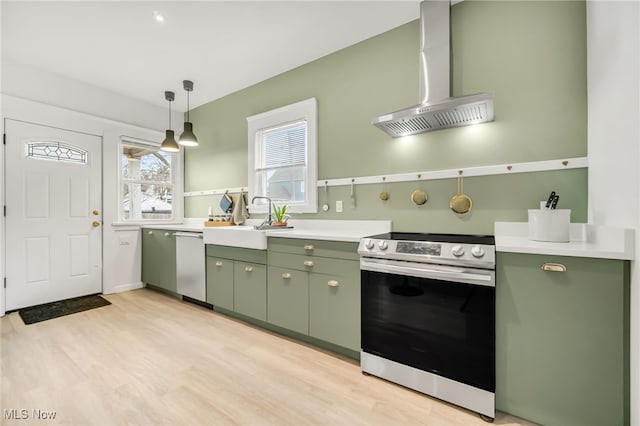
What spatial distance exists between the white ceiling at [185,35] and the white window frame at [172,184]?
80 cm

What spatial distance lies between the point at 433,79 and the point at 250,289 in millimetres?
2320

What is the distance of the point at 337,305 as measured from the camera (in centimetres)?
Result: 191

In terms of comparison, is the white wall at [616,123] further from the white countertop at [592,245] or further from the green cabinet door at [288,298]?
the green cabinet door at [288,298]

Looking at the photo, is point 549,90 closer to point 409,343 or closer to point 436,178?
point 436,178

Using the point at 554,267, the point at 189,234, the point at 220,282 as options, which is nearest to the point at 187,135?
the point at 189,234

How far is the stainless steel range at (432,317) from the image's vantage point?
138 cm

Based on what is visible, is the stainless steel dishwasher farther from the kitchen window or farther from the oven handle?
the oven handle

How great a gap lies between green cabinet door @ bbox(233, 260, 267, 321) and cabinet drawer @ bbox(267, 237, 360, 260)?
261mm

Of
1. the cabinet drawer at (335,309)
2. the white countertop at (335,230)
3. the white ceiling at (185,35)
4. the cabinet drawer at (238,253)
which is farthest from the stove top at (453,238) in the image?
the white ceiling at (185,35)

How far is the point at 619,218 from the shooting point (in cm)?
120

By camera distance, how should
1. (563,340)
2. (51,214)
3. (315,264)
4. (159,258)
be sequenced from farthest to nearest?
1. (159,258)
2. (51,214)
3. (315,264)
4. (563,340)

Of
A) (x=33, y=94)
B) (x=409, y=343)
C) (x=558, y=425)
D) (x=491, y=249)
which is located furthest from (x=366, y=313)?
(x=33, y=94)

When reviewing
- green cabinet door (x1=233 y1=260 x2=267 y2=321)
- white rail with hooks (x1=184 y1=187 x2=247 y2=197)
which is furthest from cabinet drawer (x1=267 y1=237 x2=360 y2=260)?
white rail with hooks (x1=184 y1=187 x2=247 y2=197)

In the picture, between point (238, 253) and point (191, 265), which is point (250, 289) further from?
point (191, 265)
